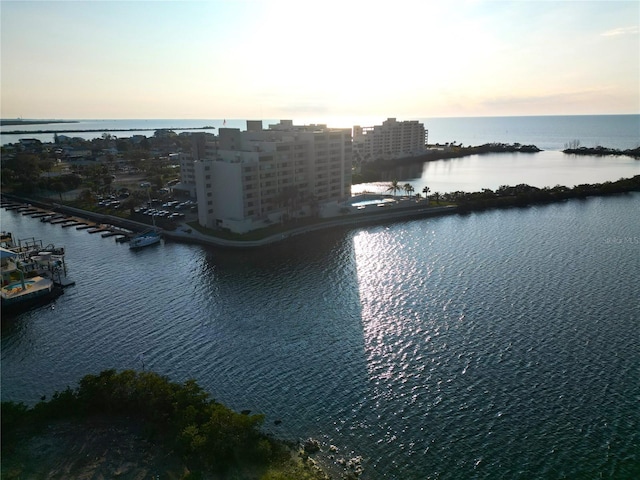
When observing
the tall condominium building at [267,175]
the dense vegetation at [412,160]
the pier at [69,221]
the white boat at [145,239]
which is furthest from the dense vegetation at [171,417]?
the dense vegetation at [412,160]

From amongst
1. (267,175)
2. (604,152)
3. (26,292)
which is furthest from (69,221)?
(604,152)

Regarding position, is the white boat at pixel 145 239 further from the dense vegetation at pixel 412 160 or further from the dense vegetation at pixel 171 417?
the dense vegetation at pixel 412 160

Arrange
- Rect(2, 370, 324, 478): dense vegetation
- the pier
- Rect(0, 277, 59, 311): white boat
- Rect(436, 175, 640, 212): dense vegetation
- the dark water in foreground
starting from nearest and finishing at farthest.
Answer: Rect(2, 370, 324, 478): dense vegetation < the dark water in foreground < Rect(0, 277, 59, 311): white boat < the pier < Rect(436, 175, 640, 212): dense vegetation

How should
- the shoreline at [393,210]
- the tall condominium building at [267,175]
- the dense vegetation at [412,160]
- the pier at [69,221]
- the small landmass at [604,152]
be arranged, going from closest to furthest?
the shoreline at [393,210], the tall condominium building at [267,175], the pier at [69,221], the dense vegetation at [412,160], the small landmass at [604,152]

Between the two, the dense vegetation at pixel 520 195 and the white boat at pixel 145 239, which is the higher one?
the dense vegetation at pixel 520 195

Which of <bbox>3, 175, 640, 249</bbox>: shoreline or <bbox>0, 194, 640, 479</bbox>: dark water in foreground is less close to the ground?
<bbox>3, 175, 640, 249</bbox>: shoreline

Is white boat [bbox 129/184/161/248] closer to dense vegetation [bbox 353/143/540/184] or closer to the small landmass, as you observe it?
dense vegetation [bbox 353/143/540/184]

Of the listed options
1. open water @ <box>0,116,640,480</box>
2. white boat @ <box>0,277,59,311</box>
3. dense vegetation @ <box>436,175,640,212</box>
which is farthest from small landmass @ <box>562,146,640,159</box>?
white boat @ <box>0,277,59,311</box>
